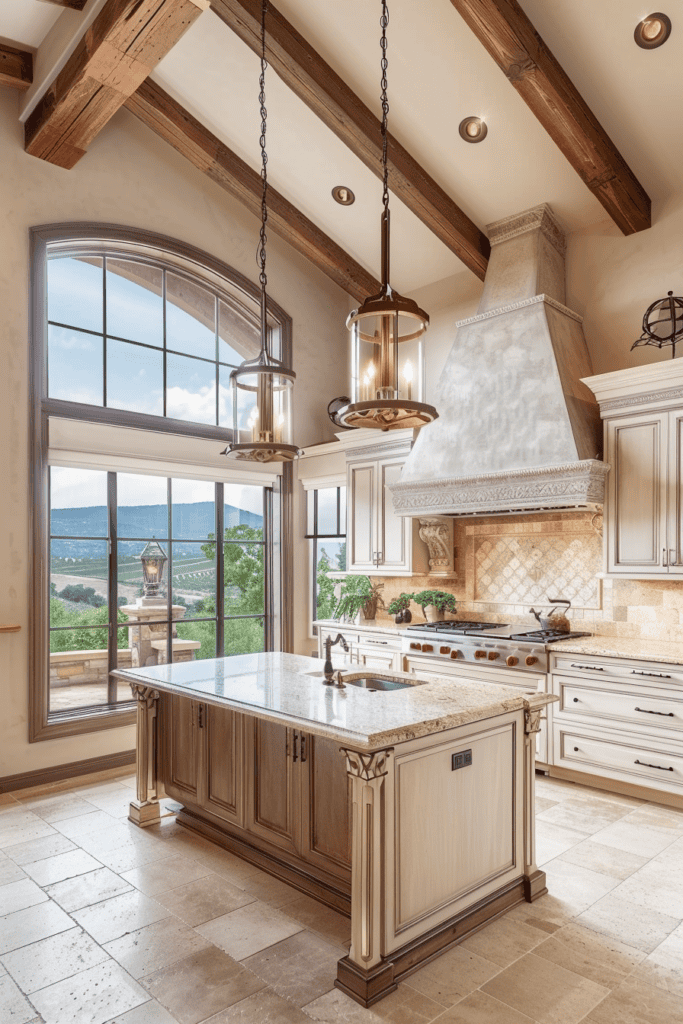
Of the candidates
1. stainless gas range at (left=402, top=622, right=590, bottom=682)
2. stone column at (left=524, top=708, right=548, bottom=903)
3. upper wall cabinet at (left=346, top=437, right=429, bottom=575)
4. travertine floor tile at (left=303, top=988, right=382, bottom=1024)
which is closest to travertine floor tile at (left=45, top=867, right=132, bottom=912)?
travertine floor tile at (left=303, top=988, right=382, bottom=1024)

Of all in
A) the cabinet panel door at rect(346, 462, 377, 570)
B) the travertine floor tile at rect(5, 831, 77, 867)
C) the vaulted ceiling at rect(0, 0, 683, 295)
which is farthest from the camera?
the cabinet panel door at rect(346, 462, 377, 570)

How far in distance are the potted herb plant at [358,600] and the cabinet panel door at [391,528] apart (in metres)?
0.45

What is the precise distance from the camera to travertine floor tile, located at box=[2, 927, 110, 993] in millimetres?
2625

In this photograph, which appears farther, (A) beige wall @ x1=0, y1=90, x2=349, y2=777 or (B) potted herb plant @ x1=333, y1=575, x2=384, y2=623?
(B) potted herb plant @ x1=333, y1=575, x2=384, y2=623

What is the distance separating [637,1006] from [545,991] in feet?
1.04

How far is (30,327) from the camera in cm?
513

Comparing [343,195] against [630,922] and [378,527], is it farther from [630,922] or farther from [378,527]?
[630,922]

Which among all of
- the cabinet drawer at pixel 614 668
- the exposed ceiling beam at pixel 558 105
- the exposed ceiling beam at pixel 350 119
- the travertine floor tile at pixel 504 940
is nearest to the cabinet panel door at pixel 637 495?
the cabinet drawer at pixel 614 668

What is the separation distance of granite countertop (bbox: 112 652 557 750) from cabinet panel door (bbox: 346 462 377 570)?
8.10 feet

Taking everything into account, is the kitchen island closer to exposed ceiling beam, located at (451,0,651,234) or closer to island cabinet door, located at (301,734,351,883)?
island cabinet door, located at (301,734,351,883)

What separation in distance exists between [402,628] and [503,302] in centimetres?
289

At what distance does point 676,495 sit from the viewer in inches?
175

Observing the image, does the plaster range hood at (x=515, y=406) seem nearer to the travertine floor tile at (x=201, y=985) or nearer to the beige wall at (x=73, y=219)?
the beige wall at (x=73, y=219)

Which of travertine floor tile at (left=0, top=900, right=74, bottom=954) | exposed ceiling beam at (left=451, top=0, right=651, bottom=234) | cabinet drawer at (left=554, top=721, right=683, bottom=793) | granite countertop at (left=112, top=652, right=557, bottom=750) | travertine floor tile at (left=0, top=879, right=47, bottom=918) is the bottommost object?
travertine floor tile at (left=0, top=879, right=47, bottom=918)
